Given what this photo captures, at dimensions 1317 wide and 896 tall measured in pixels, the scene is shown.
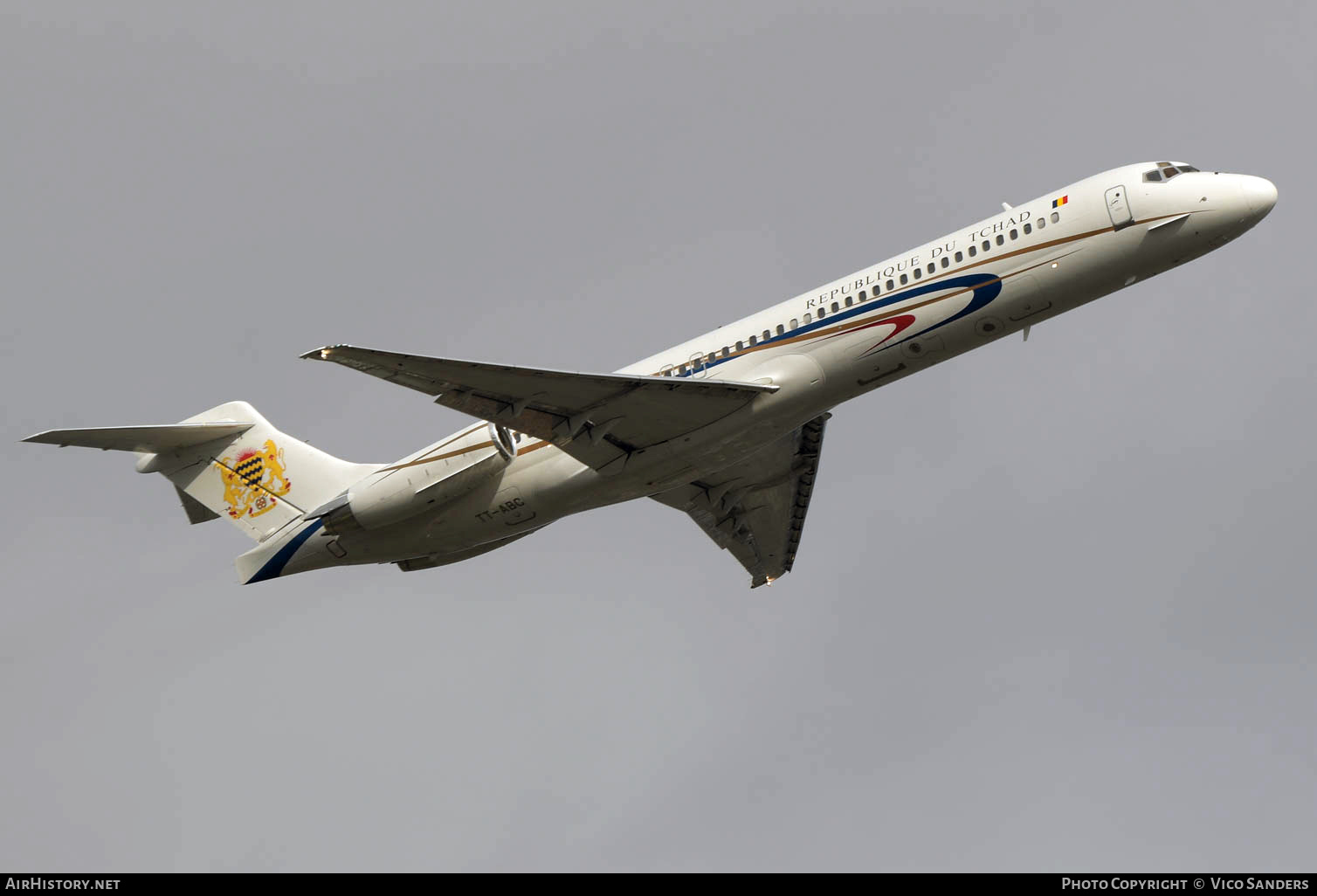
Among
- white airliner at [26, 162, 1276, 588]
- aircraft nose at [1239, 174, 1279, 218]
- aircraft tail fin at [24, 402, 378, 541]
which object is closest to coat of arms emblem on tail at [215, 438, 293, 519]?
aircraft tail fin at [24, 402, 378, 541]

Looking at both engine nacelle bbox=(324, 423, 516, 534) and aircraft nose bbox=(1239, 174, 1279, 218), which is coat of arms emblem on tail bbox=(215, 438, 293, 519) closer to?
engine nacelle bbox=(324, 423, 516, 534)

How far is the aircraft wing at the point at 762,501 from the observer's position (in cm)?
3259

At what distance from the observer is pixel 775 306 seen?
1089 inches

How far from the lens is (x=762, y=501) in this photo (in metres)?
34.1

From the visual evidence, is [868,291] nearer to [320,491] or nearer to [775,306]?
[775,306]

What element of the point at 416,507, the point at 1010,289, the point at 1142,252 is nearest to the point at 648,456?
the point at 416,507

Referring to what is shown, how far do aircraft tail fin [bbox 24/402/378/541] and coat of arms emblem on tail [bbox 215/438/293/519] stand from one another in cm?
2

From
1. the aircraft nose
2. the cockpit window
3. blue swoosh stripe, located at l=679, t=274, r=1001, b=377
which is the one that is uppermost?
the cockpit window

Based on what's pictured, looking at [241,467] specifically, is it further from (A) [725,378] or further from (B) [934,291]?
(B) [934,291]

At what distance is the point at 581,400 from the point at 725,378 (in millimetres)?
2920

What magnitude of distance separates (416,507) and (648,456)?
199 inches

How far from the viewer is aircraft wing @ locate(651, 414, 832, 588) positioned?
107ft

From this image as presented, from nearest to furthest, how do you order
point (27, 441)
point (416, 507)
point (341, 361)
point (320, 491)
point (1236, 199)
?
point (341, 361) < point (1236, 199) < point (27, 441) < point (416, 507) < point (320, 491)

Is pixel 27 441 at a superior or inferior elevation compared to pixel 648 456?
superior
